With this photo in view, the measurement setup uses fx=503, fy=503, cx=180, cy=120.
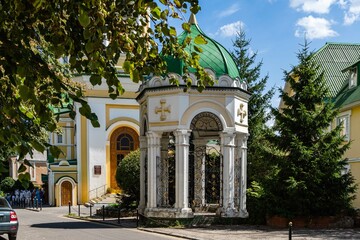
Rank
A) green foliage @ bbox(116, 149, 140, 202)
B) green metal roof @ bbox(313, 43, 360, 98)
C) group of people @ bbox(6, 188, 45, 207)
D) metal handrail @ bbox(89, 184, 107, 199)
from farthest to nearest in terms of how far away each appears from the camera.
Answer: group of people @ bbox(6, 188, 45, 207)
metal handrail @ bbox(89, 184, 107, 199)
green metal roof @ bbox(313, 43, 360, 98)
green foliage @ bbox(116, 149, 140, 202)

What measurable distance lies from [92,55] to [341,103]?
79.5 ft

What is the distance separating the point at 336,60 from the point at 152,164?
17.2 m

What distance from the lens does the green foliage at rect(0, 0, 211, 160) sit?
433cm

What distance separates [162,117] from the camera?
1947 centimetres

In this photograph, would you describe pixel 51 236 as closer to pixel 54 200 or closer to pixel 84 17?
pixel 84 17

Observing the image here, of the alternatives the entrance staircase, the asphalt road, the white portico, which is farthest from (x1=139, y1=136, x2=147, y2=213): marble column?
the entrance staircase

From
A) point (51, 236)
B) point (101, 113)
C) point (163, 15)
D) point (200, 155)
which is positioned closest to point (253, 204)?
point (200, 155)

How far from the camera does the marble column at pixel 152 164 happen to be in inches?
768

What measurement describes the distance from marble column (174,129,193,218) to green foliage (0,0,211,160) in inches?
514

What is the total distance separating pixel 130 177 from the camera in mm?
26812

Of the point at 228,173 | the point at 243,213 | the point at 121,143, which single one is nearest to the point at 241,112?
the point at 228,173

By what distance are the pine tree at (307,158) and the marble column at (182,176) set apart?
342cm

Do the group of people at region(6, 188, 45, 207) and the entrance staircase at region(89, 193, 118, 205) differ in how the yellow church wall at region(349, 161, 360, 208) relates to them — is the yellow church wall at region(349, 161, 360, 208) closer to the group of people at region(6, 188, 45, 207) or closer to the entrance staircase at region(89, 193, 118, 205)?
the entrance staircase at region(89, 193, 118, 205)

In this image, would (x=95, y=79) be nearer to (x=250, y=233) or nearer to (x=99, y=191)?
(x=250, y=233)
